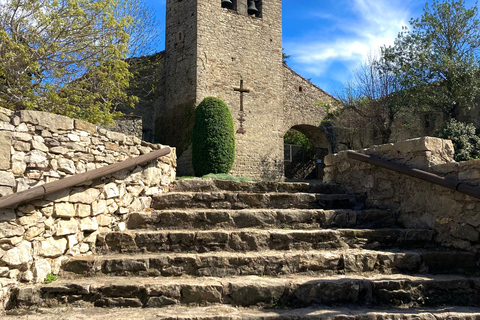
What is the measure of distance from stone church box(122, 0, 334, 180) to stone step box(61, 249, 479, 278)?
9606 mm

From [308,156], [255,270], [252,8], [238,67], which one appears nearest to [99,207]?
[255,270]

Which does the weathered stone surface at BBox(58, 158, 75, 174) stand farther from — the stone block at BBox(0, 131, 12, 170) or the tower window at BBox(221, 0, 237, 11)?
the tower window at BBox(221, 0, 237, 11)

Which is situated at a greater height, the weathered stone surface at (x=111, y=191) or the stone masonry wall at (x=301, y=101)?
the stone masonry wall at (x=301, y=101)

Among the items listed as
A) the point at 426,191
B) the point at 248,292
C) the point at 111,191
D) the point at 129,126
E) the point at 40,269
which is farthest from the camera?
the point at 129,126

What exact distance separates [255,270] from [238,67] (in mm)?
11740

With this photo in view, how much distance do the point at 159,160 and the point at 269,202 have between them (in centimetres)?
165

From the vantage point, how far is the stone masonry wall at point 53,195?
3.31 meters

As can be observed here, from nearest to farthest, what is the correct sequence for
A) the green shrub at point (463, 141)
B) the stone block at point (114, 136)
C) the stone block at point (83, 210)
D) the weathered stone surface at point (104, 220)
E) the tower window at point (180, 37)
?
the stone block at point (83, 210) < the weathered stone surface at point (104, 220) < the stone block at point (114, 136) < the green shrub at point (463, 141) < the tower window at point (180, 37)

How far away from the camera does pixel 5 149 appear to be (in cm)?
335

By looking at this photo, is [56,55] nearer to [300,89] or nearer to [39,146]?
[39,146]

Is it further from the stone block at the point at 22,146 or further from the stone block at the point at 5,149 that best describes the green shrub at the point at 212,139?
the stone block at the point at 5,149

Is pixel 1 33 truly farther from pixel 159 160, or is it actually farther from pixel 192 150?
pixel 192 150

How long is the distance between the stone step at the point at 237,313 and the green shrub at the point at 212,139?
9528 millimetres

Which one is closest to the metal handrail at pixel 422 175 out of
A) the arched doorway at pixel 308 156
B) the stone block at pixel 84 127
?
the stone block at pixel 84 127
